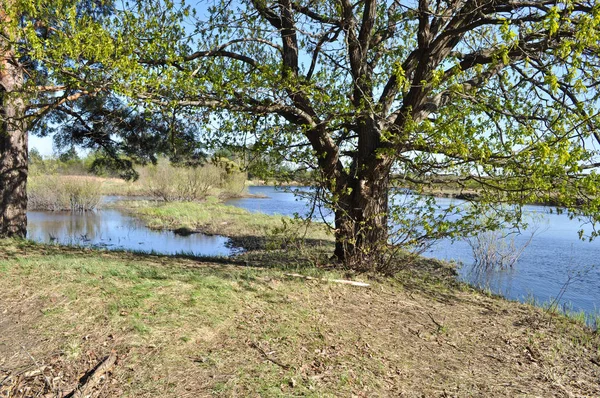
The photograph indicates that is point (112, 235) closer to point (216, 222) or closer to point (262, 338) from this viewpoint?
point (216, 222)

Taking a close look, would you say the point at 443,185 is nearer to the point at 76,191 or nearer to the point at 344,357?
the point at 344,357

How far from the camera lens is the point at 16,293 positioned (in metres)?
4.84

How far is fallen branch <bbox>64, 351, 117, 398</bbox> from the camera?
10.8 feet

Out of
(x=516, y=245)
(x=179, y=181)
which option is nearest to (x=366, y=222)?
(x=516, y=245)

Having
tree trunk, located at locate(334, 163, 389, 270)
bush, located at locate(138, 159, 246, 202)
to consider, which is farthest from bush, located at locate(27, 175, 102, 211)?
tree trunk, located at locate(334, 163, 389, 270)

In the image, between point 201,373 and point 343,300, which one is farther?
point 343,300

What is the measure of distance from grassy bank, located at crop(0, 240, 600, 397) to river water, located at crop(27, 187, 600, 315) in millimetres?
1799

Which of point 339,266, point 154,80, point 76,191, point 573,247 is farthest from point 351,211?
point 76,191

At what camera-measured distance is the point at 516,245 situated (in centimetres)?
1590

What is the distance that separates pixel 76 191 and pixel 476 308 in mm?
24549

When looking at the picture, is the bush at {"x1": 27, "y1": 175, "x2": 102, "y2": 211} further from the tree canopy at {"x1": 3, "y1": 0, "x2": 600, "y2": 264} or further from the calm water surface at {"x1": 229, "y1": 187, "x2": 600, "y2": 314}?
the tree canopy at {"x1": 3, "y1": 0, "x2": 600, "y2": 264}

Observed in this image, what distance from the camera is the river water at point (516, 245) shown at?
10.0 metres

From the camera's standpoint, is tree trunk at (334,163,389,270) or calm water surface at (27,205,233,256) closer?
tree trunk at (334,163,389,270)

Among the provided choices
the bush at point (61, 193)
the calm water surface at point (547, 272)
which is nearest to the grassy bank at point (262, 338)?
the calm water surface at point (547, 272)
